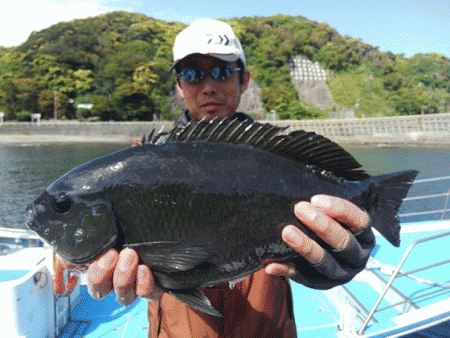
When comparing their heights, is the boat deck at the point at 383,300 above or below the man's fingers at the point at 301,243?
below

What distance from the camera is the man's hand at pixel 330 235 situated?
1.53m

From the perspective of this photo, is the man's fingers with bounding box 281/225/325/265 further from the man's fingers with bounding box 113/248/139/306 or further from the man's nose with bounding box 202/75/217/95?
the man's nose with bounding box 202/75/217/95

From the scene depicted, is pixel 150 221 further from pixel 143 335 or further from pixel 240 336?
pixel 143 335

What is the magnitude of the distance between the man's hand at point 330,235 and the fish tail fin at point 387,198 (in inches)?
4.9

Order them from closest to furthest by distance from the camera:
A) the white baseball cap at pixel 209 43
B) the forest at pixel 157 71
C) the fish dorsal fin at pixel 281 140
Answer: the fish dorsal fin at pixel 281 140
the white baseball cap at pixel 209 43
the forest at pixel 157 71

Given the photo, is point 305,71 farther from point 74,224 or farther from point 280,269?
point 74,224

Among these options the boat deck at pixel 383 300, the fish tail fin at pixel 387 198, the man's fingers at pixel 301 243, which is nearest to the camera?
the man's fingers at pixel 301 243

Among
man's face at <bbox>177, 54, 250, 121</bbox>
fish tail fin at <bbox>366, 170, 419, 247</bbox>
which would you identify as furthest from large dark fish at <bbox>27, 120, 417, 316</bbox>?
man's face at <bbox>177, 54, 250, 121</bbox>

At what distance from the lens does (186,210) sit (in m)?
1.52

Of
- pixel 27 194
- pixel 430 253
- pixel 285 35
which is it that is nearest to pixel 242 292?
pixel 430 253

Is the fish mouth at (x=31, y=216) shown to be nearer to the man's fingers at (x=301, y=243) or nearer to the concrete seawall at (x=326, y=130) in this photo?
the man's fingers at (x=301, y=243)

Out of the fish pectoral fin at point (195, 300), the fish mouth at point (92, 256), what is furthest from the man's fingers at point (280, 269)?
the fish mouth at point (92, 256)

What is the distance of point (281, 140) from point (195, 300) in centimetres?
86

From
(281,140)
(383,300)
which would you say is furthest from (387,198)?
(383,300)
